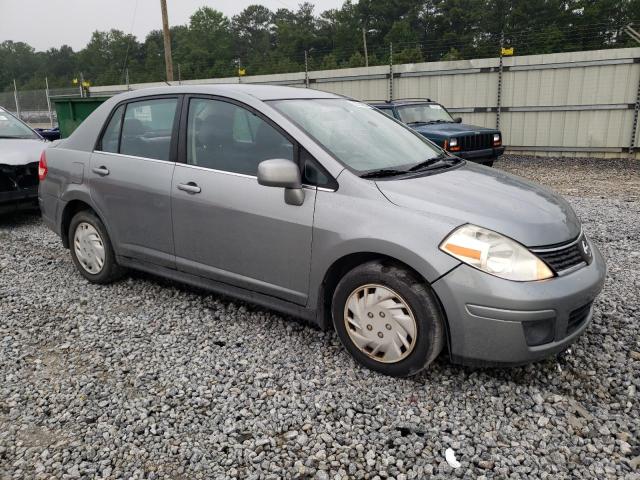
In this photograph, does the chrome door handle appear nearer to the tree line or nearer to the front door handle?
the front door handle

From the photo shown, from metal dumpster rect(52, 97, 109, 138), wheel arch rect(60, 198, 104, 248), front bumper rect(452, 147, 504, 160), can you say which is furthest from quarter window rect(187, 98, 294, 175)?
metal dumpster rect(52, 97, 109, 138)

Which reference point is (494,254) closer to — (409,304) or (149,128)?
(409,304)

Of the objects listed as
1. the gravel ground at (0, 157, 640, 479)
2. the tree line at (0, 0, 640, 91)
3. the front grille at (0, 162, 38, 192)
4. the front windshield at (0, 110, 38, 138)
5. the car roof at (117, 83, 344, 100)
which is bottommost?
the gravel ground at (0, 157, 640, 479)

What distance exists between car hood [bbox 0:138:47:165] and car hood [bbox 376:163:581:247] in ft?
18.5

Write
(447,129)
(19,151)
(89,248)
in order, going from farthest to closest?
(447,129)
(19,151)
(89,248)

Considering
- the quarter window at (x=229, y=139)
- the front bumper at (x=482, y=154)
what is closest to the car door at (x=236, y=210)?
the quarter window at (x=229, y=139)

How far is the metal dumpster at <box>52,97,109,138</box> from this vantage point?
10.6 meters

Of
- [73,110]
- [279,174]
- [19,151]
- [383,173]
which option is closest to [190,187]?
[279,174]

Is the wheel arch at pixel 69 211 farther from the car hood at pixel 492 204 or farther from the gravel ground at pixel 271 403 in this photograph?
the car hood at pixel 492 204

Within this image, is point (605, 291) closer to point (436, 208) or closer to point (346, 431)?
point (436, 208)

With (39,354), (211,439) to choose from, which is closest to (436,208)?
(211,439)

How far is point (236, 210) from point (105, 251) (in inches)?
65.8

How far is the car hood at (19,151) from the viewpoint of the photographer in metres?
6.86

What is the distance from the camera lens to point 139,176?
4.10m
